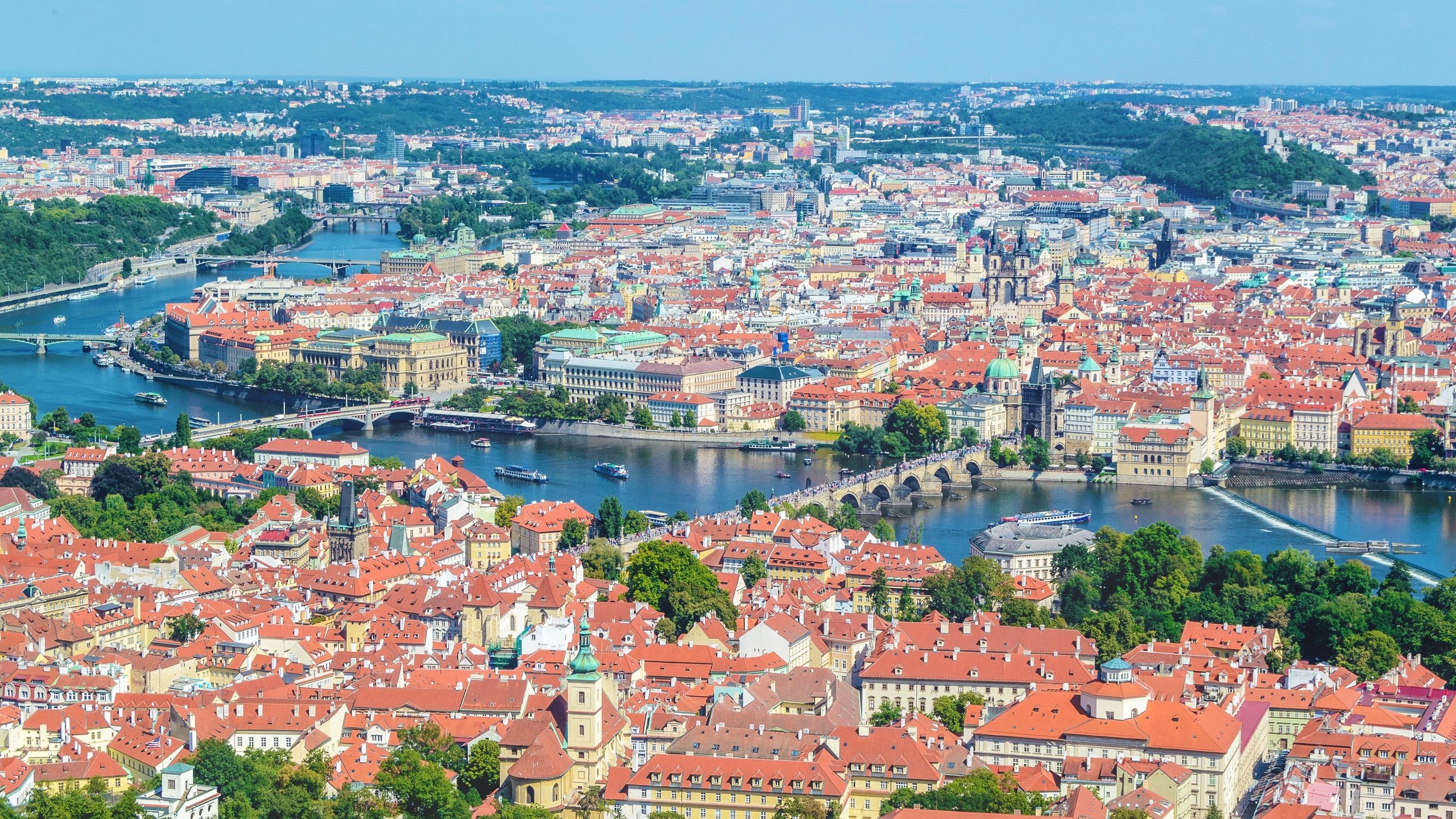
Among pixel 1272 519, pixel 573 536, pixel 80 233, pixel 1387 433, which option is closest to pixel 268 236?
pixel 80 233

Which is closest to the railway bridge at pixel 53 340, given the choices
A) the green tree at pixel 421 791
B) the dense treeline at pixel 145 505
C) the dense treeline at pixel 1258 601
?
the dense treeline at pixel 145 505

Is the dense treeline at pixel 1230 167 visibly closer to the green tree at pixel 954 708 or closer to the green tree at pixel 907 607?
the green tree at pixel 907 607

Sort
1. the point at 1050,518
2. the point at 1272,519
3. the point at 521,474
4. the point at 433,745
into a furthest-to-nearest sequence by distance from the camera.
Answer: the point at 521,474, the point at 1272,519, the point at 1050,518, the point at 433,745

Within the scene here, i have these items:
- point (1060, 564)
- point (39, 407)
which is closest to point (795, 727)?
point (1060, 564)

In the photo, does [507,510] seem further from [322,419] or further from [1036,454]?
[322,419]

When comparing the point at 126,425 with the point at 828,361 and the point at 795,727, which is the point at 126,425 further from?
the point at 795,727

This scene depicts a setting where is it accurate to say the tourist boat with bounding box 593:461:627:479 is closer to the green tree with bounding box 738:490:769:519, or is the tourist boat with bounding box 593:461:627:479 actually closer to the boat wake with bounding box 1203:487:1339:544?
the green tree with bounding box 738:490:769:519
